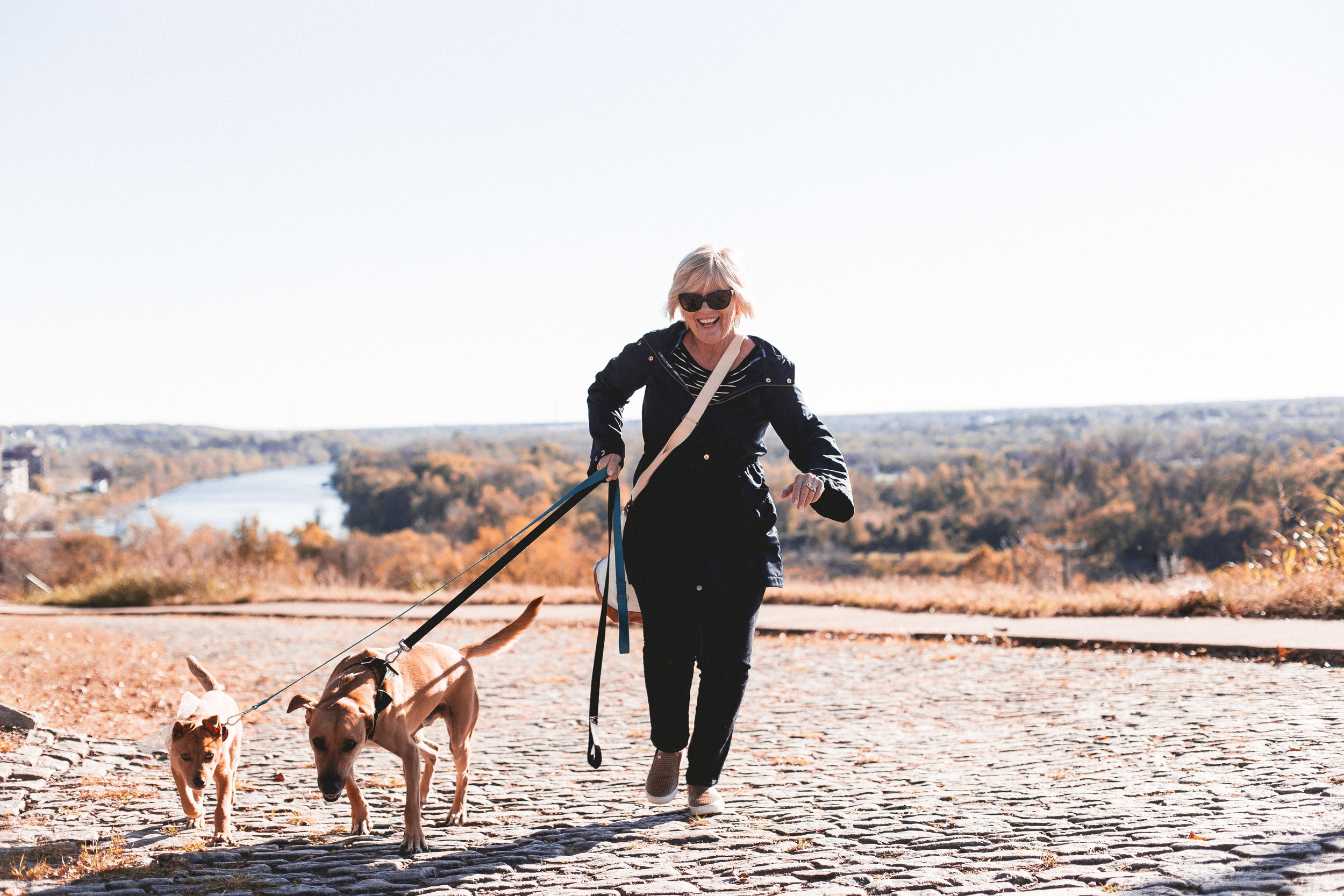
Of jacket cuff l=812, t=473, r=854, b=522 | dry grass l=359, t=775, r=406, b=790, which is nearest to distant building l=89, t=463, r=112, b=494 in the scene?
dry grass l=359, t=775, r=406, b=790

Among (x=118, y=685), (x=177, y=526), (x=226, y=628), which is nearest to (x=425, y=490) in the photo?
(x=177, y=526)

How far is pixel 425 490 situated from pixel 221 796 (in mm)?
59633

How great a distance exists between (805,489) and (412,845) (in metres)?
1.99

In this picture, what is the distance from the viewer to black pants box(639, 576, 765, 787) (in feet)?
13.8

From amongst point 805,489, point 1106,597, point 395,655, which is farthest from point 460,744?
point 1106,597

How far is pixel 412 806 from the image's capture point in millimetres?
3877

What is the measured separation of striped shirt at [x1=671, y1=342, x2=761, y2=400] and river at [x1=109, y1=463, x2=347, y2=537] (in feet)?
123

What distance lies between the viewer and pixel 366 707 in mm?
3727

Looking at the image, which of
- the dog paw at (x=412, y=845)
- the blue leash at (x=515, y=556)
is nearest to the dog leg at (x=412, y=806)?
the dog paw at (x=412, y=845)

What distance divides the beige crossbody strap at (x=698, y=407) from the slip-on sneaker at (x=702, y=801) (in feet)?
4.24

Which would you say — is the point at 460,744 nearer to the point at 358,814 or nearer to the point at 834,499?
the point at 358,814

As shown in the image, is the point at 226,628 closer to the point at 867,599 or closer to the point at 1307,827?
the point at 867,599

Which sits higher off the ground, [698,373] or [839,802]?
[698,373]

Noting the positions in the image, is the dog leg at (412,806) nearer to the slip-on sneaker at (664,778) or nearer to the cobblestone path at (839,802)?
the cobblestone path at (839,802)
